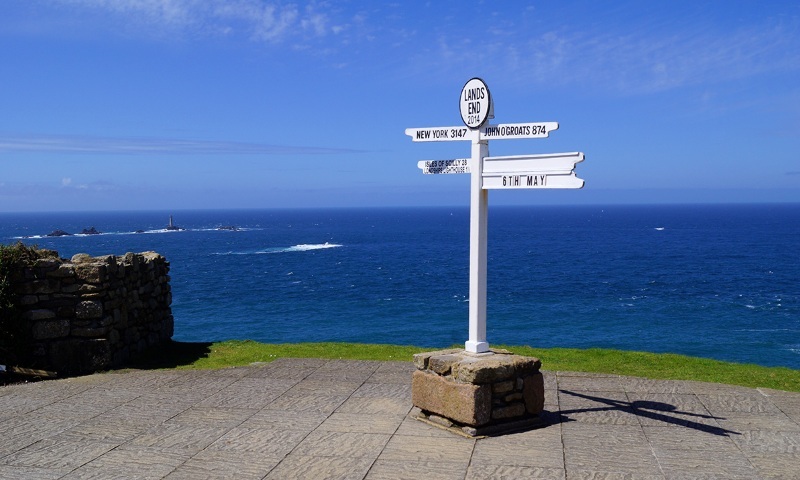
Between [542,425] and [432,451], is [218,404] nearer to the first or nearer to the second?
[432,451]

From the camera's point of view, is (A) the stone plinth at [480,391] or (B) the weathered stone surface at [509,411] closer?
(A) the stone plinth at [480,391]

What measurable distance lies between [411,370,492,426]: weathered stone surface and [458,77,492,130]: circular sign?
9.44ft

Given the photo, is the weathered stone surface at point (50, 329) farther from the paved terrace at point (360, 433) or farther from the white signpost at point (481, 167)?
the white signpost at point (481, 167)

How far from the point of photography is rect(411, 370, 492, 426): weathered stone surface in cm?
760

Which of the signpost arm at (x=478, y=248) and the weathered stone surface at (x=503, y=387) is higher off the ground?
the signpost arm at (x=478, y=248)

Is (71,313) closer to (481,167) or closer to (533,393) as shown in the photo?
(481,167)

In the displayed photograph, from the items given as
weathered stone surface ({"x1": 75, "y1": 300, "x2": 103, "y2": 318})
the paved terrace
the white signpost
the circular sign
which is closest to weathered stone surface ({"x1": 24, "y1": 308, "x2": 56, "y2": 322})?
weathered stone surface ({"x1": 75, "y1": 300, "x2": 103, "y2": 318})

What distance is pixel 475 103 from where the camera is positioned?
26.8 ft

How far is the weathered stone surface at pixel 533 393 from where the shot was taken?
26.0 feet

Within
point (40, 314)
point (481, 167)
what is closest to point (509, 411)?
point (481, 167)

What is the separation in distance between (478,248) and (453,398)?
1.69 m

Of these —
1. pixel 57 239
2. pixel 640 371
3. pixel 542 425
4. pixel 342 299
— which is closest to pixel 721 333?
pixel 342 299

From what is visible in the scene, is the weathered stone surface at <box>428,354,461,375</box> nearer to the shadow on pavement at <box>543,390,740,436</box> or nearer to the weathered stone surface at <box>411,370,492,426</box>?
the weathered stone surface at <box>411,370,492,426</box>

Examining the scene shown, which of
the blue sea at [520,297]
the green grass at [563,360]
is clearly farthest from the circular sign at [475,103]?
the blue sea at [520,297]
